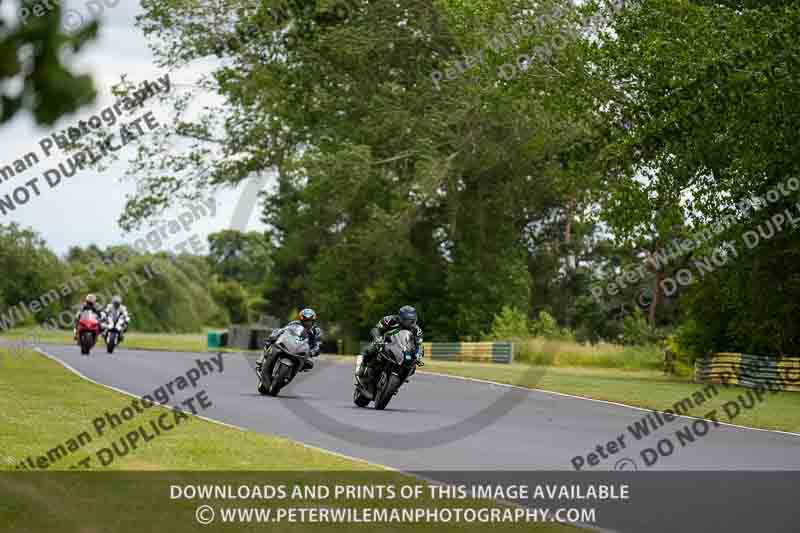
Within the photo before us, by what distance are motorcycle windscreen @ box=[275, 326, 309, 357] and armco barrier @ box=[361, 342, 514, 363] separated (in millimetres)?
27215

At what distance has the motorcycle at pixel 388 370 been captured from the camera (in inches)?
794

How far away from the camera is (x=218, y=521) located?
9.22 metres

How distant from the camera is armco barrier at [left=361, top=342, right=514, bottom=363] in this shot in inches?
2018

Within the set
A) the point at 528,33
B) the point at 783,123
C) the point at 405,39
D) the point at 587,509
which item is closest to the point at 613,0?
the point at 528,33

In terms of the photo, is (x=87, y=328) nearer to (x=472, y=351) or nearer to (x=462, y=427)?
(x=472, y=351)

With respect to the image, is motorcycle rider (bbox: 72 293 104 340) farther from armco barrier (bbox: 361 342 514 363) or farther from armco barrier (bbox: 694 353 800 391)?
armco barrier (bbox: 694 353 800 391)

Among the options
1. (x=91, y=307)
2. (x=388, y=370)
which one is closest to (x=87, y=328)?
(x=91, y=307)

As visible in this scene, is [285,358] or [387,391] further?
[285,358]

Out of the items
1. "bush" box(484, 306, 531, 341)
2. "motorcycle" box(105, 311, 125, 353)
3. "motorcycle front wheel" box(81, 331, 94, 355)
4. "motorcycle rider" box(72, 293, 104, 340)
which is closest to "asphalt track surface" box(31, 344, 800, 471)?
"motorcycle rider" box(72, 293, 104, 340)

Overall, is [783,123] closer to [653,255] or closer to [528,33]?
[528,33]

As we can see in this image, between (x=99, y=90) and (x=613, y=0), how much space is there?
106 ft

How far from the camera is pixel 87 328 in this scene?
1540 inches

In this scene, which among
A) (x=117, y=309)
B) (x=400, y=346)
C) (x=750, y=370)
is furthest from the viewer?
(x=117, y=309)

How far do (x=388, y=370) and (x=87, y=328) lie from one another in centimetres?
2015
